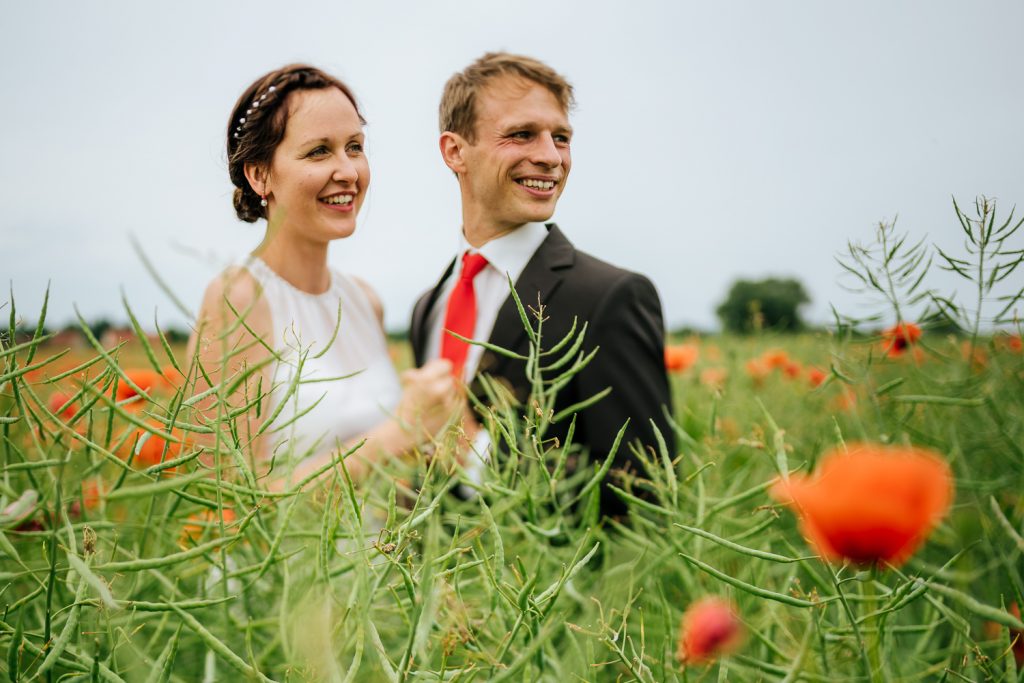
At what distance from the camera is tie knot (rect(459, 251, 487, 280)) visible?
1.66ft

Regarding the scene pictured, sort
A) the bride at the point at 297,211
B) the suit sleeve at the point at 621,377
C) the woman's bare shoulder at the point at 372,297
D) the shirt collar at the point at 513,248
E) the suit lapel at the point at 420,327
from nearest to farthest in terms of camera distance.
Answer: the bride at the point at 297,211 → the shirt collar at the point at 513,248 → the suit sleeve at the point at 621,377 → the suit lapel at the point at 420,327 → the woman's bare shoulder at the point at 372,297

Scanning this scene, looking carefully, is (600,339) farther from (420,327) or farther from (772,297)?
(772,297)

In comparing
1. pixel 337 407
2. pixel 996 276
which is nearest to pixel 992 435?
pixel 996 276

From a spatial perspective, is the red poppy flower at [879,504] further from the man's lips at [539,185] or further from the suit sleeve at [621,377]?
the suit sleeve at [621,377]

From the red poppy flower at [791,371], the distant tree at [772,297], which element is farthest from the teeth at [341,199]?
the distant tree at [772,297]

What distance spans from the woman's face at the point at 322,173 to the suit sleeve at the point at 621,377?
0.23m

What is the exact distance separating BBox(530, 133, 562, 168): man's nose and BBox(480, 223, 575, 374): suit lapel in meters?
0.12

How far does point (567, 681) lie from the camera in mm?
270

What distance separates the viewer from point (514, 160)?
1.25 ft

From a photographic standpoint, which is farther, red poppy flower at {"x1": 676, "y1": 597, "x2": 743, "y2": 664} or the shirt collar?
the shirt collar

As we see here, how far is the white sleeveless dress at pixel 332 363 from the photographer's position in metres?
0.64

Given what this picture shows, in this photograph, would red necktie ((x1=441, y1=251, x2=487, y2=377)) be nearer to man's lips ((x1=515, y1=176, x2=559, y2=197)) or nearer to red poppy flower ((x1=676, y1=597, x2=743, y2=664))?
man's lips ((x1=515, y1=176, x2=559, y2=197))

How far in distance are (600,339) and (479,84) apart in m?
0.23

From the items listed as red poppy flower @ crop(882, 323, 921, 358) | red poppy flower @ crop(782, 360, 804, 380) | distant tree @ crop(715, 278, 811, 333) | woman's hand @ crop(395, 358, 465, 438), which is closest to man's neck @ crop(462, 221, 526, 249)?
woman's hand @ crop(395, 358, 465, 438)
